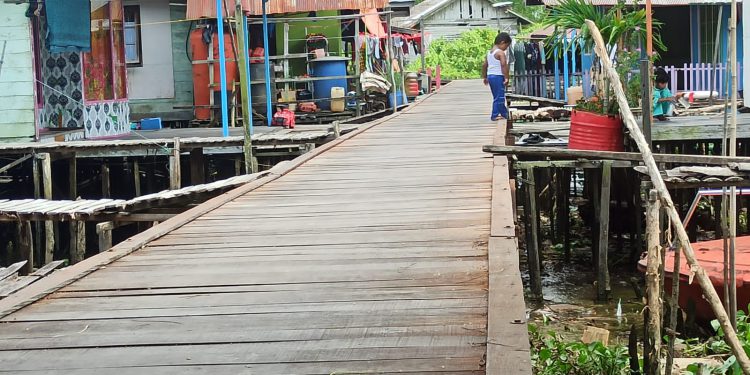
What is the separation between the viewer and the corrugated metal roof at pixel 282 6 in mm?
Answer: 18109

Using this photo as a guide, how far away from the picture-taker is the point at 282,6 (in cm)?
1827

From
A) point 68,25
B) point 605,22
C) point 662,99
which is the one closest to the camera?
point 605,22

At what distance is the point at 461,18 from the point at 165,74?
24805 millimetres

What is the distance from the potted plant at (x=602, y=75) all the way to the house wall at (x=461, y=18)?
99.7ft

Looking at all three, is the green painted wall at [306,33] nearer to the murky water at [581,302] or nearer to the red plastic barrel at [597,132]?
the murky water at [581,302]

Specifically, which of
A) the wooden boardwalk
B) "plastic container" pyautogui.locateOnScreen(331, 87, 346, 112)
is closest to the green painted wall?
"plastic container" pyautogui.locateOnScreen(331, 87, 346, 112)

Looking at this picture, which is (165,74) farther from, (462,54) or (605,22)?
(462,54)

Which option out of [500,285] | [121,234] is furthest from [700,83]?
[500,285]

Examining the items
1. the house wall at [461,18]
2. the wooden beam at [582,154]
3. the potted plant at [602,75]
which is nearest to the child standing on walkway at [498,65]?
the potted plant at [602,75]

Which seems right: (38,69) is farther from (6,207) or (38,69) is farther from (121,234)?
(6,207)

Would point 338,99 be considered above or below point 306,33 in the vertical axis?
below

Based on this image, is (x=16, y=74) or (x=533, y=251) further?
(x=16, y=74)

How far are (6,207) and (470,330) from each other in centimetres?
765

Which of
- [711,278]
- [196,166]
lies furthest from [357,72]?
[711,278]
